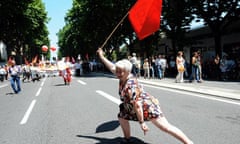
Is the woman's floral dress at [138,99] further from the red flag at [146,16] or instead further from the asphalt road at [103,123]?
A: the red flag at [146,16]

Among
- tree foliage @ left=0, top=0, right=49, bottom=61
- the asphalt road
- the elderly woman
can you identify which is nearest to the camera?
the elderly woman

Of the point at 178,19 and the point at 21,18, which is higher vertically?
the point at 21,18

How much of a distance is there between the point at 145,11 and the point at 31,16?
3235cm

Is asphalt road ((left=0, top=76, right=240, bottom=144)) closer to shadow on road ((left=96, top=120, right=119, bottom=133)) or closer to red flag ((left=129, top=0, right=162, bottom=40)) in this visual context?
shadow on road ((left=96, top=120, right=119, bottom=133))

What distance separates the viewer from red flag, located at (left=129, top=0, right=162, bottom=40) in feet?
18.4

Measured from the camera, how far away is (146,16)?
18.6ft

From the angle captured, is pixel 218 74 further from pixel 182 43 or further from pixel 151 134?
pixel 151 134

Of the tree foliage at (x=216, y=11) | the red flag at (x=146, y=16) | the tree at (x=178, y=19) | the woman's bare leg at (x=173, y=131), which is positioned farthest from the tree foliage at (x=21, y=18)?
the woman's bare leg at (x=173, y=131)

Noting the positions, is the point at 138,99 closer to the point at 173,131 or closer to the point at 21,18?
the point at 173,131

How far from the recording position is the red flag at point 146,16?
18.4 feet

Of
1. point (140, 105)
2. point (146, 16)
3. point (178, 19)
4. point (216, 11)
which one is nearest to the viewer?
point (140, 105)

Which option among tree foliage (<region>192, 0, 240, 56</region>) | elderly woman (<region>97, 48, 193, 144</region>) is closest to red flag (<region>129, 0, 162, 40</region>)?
elderly woman (<region>97, 48, 193, 144</region>)

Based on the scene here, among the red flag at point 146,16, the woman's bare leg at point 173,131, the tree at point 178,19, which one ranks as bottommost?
the woman's bare leg at point 173,131

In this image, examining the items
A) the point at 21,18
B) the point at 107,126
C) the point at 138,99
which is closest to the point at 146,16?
the point at 138,99
